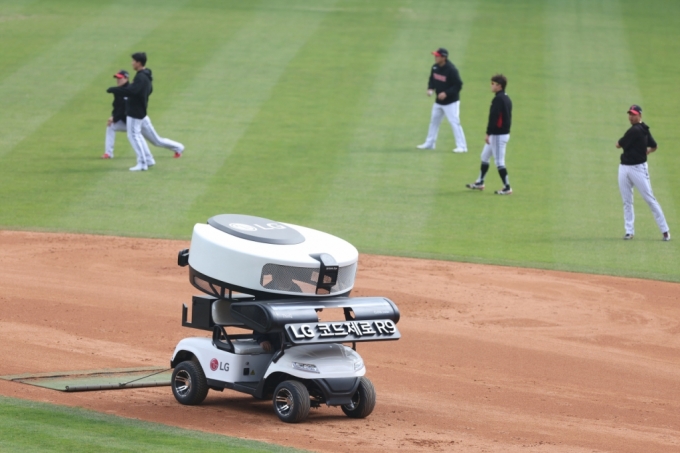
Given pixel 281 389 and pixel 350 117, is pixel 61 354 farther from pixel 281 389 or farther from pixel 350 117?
pixel 350 117

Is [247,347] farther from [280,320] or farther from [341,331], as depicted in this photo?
[341,331]

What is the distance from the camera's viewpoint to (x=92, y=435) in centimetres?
755

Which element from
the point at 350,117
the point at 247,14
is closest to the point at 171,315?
the point at 350,117

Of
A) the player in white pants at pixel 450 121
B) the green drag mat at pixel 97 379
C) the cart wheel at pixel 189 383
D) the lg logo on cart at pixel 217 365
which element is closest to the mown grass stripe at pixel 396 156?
the player in white pants at pixel 450 121

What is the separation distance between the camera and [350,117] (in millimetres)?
23078

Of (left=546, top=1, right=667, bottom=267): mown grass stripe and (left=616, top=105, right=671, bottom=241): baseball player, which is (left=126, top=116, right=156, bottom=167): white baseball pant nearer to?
(left=546, top=1, right=667, bottom=267): mown grass stripe

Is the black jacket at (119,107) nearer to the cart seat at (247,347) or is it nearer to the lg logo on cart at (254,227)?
the lg logo on cart at (254,227)

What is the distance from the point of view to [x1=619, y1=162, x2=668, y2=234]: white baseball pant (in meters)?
16.1

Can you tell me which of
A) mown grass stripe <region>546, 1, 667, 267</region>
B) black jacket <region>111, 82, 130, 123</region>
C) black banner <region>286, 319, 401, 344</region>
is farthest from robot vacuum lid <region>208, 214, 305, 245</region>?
black jacket <region>111, 82, 130, 123</region>

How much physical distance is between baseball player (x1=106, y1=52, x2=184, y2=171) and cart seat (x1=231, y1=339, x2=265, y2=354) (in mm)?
10381

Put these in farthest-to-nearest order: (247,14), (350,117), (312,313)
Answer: (247,14)
(350,117)
(312,313)

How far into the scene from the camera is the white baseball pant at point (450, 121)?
68.5 ft

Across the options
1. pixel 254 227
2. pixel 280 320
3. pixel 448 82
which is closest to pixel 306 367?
pixel 280 320

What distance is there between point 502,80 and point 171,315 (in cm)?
847
